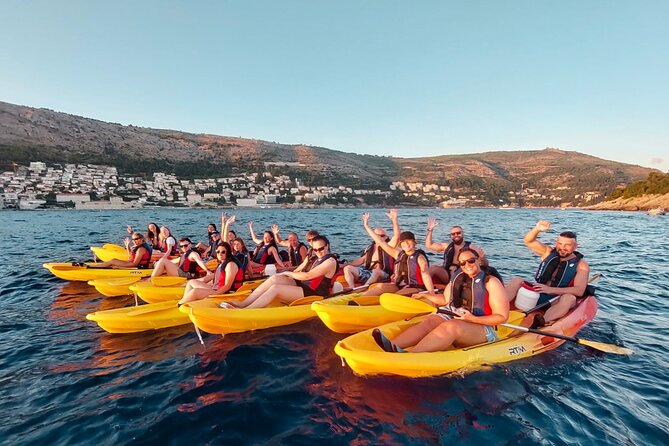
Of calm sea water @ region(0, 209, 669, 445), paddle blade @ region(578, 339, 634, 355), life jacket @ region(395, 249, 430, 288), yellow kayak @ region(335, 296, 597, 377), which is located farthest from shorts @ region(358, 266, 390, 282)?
paddle blade @ region(578, 339, 634, 355)

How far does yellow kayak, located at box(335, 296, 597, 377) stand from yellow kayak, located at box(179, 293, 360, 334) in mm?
1819

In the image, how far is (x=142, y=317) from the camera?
632cm

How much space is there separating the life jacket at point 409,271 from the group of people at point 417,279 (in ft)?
0.07

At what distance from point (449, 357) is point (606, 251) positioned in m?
18.8

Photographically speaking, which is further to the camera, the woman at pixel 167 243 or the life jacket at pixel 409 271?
the woman at pixel 167 243

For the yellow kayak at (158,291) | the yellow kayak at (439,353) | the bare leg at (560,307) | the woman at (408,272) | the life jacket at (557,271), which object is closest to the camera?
the yellow kayak at (439,353)

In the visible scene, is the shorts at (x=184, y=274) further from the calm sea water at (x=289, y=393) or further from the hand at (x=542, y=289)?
the hand at (x=542, y=289)

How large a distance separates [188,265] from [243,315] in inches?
159

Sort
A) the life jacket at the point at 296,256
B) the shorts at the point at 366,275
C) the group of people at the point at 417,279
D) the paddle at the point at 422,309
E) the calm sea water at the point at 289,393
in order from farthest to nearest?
the life jacket at the point at 296,256 < the shorts at the point at 366,275 < the paddle at the point at 422,309 < the group of people at the point at 417,279 < the calm sea water at the point at 289,393

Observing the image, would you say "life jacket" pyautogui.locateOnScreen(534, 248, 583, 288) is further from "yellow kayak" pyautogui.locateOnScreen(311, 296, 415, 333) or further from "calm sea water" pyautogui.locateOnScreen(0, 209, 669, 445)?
"yellow kayak" pyautogui.locateOnScreen(311, 296, 415, 333)

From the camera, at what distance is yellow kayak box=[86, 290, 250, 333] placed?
20.1 feet

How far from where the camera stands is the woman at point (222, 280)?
6633 mm

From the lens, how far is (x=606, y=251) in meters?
18.5

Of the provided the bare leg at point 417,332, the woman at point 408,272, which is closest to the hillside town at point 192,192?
the woman at point 408,272
